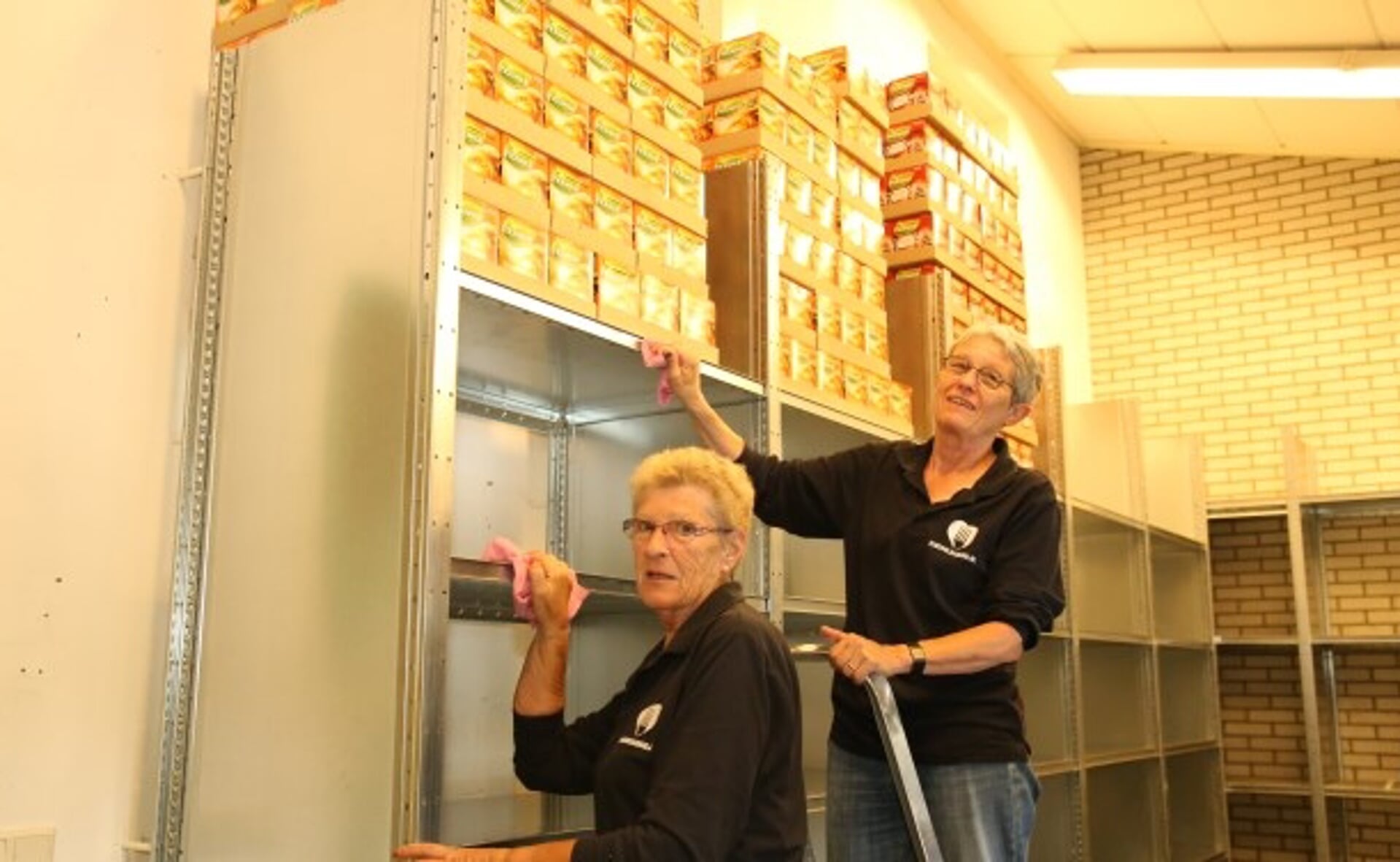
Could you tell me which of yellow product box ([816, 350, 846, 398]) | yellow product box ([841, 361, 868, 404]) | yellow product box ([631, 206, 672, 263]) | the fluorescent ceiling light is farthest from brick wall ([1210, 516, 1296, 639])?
yellow product box ([631, 206, 672, 263])

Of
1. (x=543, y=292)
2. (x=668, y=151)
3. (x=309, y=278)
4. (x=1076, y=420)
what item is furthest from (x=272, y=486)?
(x=1076, y=420)

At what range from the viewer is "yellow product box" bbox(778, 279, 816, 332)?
345 centimetres

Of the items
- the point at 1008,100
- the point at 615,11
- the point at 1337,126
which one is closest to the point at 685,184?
the point at 615,11

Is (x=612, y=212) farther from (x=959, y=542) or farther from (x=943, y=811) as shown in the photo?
(x=943, y=811)

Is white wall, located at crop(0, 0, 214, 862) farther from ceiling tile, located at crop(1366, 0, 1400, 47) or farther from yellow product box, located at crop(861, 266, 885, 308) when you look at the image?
ceiling tile, located at crop(1366, 0, 1400, 47)

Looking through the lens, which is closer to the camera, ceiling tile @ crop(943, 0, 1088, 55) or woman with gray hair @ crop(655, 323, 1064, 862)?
woman with gray hair @ crop(655, 323, 1064, 862)

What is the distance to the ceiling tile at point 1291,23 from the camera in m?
5.87

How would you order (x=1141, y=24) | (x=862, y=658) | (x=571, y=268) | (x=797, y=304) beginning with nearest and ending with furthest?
(x=862, y=658) < (x=571, y=268) < (x=797, y=304) < (x=1141, y=24)

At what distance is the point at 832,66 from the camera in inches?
160

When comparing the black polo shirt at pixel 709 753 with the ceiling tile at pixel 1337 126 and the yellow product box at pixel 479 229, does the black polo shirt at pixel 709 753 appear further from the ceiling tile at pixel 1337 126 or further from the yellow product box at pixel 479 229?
the ceiling tile at pixel 1337 126

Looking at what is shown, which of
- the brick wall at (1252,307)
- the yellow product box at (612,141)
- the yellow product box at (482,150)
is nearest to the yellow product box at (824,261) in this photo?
the yellow product box at (612,141)

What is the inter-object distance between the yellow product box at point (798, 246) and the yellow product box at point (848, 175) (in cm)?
34

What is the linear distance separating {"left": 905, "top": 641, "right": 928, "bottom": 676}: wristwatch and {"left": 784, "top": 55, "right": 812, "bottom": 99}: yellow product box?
192 centimetres

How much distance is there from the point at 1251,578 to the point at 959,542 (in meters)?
5.97
